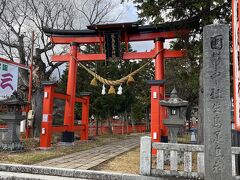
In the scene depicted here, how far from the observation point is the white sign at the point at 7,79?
45.9 feet

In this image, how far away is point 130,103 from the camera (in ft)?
94.5

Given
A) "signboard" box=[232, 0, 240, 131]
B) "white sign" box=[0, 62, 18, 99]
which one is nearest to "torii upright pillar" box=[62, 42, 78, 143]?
"white sign" box=[0, 62, 18, 99]

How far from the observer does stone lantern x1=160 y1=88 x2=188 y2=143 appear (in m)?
10.3

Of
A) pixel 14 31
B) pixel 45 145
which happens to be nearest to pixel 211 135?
pixel 45 145

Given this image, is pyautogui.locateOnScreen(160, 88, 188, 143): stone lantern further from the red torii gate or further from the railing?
the railing

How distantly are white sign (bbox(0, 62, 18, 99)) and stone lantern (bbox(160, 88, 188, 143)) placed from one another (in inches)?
303

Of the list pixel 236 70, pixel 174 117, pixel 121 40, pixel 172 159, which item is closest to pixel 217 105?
pixel 172 159

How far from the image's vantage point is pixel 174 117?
10578mm

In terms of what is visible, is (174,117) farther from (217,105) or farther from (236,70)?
(217,105)

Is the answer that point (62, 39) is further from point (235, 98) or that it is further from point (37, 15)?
point (235, 98)

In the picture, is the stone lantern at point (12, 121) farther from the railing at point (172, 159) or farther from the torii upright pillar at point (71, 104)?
the railing at point (172, 159)

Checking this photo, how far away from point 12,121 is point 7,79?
247 cm

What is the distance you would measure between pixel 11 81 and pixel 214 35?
11.2 meters

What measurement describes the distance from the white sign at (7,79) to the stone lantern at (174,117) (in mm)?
7706
